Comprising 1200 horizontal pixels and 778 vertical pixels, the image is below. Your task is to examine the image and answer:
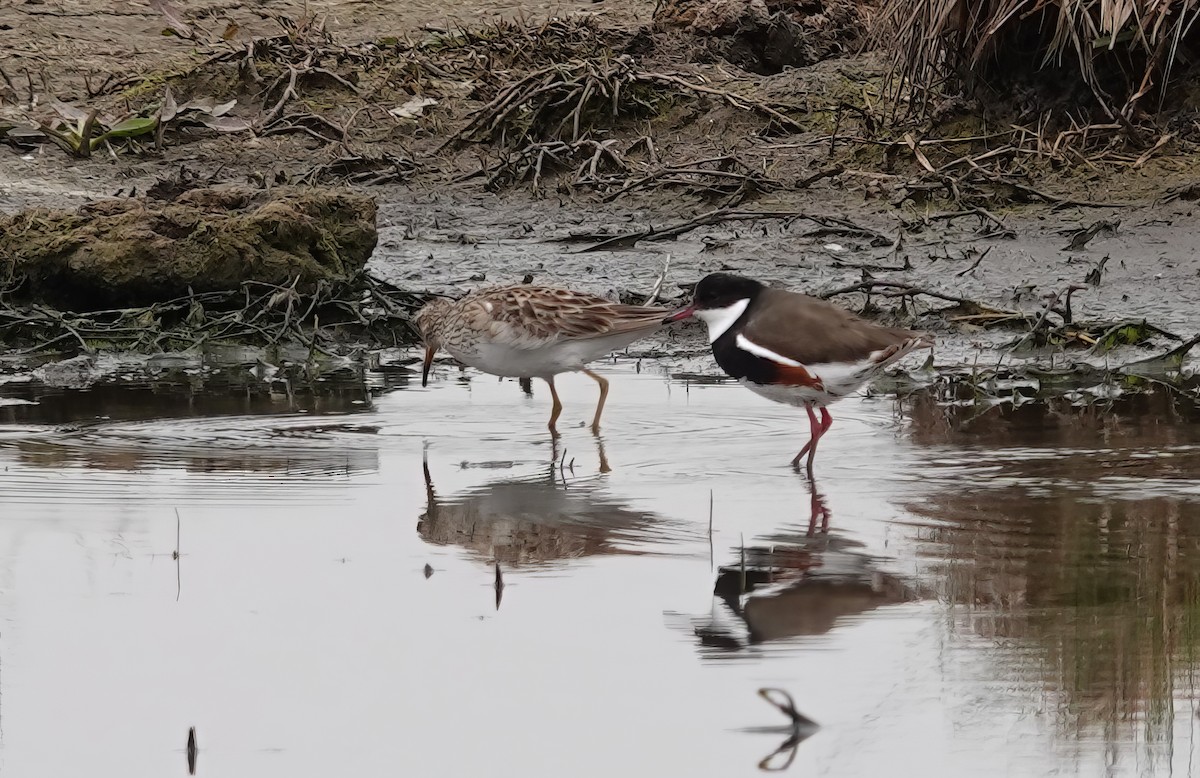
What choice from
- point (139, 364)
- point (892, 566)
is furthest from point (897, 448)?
point (139, 364)

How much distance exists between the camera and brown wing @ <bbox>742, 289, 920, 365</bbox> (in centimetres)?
689

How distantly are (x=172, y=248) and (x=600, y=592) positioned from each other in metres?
5.53

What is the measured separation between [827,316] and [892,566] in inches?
71.3

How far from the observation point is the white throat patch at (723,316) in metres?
7.32

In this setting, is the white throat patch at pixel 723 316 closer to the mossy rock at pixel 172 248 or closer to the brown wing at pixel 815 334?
the brown wing at pixel 815 334

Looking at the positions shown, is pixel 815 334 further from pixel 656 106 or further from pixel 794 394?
pixel 656 106

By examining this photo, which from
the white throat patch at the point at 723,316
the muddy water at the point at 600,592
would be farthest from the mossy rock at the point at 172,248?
the white throat patch at the point at 723,316

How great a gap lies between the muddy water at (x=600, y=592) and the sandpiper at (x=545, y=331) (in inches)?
13.2

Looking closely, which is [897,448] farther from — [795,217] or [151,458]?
[795,217]

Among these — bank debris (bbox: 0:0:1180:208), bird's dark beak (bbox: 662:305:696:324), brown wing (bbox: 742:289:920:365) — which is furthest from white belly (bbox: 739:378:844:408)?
bank debris (bbox: 0:0:1180:208)

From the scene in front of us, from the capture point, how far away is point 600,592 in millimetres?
5203

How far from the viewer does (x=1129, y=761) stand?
3.86 meters

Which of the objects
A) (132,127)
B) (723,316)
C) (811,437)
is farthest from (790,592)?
(132,127)

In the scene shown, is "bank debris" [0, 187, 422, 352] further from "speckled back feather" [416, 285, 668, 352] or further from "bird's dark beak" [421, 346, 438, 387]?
"speckled back feather" [416, 285, 668, 352]
